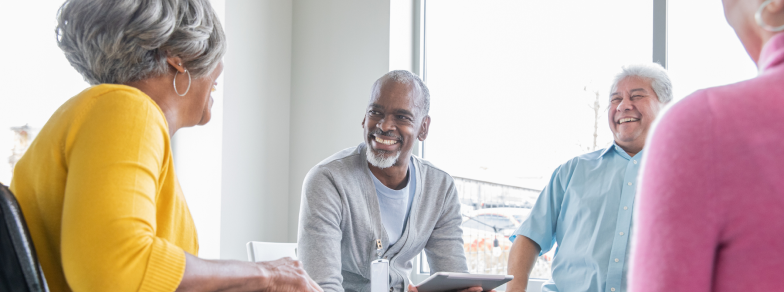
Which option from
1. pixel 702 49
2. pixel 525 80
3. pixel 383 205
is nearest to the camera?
pixel 383 205

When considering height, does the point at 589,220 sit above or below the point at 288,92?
below

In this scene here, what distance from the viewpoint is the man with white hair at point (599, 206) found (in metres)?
2.00

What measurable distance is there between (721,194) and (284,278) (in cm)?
81

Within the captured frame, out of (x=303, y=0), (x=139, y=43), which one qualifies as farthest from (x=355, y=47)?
(x=139, y=43)

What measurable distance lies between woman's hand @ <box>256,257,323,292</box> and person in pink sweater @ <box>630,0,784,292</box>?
0.73m

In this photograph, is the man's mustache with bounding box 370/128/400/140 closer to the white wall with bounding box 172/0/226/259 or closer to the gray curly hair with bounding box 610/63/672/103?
the gray curly hair with bounding box 610/63/672/103

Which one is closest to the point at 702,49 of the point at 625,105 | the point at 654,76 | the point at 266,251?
the point at 654,76

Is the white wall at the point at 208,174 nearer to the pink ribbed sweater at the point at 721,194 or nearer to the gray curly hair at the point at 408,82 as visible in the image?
the gray curly hair at the point at 408,82

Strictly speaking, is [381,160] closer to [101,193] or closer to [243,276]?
[243,276]

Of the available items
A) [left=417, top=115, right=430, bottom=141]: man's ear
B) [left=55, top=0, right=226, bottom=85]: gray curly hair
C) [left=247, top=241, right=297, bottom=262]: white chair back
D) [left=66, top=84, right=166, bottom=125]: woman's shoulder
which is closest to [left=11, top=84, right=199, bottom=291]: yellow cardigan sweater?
[left=66, top=84, right=166, bottom=125]: woman's shoulder

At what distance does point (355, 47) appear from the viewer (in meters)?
3.08

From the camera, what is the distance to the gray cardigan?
184cm

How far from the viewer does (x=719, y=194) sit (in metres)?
0.50

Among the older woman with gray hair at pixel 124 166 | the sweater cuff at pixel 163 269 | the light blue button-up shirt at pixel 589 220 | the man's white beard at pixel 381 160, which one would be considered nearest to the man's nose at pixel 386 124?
the man's white beard at pixel 381 160
